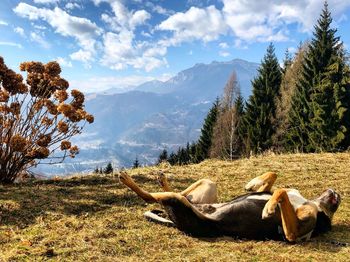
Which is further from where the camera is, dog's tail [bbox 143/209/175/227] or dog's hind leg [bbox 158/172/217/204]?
dog's hind leg [bbox 158/172/217/204]

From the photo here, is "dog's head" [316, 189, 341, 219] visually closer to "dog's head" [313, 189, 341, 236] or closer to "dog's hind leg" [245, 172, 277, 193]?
"dog's head" [313, 189, 341, 236]

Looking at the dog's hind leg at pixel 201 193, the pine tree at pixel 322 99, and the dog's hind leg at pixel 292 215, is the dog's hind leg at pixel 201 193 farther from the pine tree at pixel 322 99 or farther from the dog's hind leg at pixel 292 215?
the pine tree at pixel 322 99

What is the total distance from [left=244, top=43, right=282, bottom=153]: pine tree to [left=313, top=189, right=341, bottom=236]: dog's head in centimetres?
4595

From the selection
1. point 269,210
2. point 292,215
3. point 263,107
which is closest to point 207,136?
point 263,107

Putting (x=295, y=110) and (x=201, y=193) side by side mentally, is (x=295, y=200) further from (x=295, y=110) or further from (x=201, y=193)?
(x=295, y=110)

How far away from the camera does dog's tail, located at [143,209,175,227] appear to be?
6742mm

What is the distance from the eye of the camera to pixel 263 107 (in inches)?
2082

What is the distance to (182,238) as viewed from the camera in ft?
20.1

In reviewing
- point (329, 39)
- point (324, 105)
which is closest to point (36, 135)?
point (324, 105)

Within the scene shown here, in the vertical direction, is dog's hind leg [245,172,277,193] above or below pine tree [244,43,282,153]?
below

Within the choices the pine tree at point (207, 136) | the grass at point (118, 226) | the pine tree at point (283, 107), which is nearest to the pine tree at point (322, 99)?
the pine tree at point (283, 107)

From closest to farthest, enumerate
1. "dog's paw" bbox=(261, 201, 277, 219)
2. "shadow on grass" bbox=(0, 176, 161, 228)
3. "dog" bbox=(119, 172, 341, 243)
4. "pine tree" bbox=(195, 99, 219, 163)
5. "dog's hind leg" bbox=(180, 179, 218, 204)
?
"dog's paw" bbox=(261, 201, 277, 219)
"dog" bbox=(119, 172, 341, 243)
"dog's hind leg" bbox=(180, 179, 218, 204)
"shadow on grass" bbox=(0, 176, 161, 228)
"pine tree" bbox=(195, 99, 219, 163)

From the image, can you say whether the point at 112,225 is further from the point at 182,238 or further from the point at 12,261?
the point at 12,261

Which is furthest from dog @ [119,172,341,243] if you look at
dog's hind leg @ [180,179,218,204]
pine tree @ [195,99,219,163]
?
pine tree @ [195,99,219,163]
